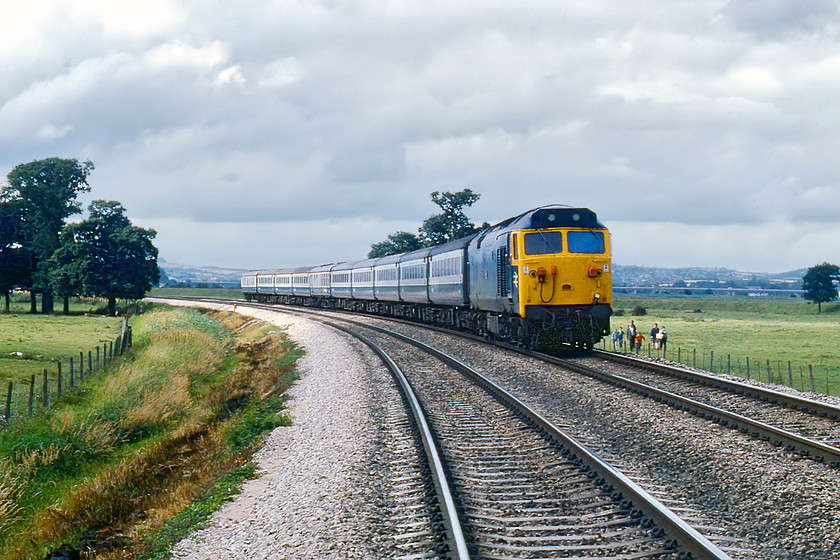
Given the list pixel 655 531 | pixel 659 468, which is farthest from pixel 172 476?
pixel 655 531

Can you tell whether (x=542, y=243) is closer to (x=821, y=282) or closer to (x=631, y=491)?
(x=631, y=491)

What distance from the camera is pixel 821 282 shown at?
11331cm

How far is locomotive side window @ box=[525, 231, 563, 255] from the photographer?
20109mm

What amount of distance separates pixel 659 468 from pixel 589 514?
86.7 inches

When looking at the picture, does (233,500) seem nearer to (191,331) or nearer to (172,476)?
(172,476)

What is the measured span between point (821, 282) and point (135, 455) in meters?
117

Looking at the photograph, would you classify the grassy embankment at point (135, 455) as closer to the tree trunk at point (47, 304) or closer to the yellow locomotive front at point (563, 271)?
the yellow locomotive front at point (563, 271)

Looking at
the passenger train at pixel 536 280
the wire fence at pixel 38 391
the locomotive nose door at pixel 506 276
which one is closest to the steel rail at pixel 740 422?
the passenger train at pixel 536 280

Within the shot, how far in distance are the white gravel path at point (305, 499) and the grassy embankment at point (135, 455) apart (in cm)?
37

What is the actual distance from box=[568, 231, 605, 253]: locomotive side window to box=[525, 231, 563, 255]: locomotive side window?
354mm

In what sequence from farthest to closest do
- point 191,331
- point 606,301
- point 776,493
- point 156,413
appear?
point 191,331
point 606,301
point 156,413
point 776,493

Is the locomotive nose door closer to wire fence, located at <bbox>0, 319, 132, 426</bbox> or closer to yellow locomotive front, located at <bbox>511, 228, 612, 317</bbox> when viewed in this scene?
yellow locomotive front, located at <bbox>511, 228, 612, 317</bbox>

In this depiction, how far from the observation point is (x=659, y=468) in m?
8.88

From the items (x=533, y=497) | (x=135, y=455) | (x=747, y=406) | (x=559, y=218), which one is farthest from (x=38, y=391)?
(x=747, y=406)
